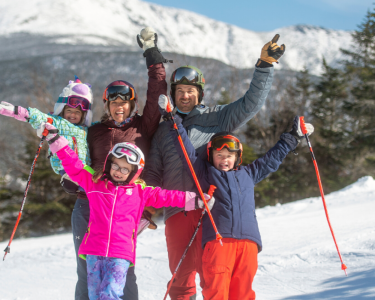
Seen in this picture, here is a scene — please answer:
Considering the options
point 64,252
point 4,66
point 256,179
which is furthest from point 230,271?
point 4,66

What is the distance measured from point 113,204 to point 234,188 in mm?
905

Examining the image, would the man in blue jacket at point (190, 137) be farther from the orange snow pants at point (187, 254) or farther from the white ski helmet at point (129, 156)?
the white ski helmet at point (129, 156)

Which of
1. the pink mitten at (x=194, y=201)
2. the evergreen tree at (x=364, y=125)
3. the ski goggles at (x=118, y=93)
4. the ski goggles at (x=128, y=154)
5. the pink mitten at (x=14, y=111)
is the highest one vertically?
the evergreen tree at (x=364, y=125)

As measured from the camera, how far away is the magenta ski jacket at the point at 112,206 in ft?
7.52

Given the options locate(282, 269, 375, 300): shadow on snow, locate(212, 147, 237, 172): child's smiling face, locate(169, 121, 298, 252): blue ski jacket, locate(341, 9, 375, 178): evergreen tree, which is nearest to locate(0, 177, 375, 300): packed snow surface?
locate(282, 269, 375, 300): shadow on snow

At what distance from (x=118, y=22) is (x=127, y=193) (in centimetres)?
10877

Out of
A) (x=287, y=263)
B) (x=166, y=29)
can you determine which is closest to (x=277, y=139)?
(x=287, y=263)

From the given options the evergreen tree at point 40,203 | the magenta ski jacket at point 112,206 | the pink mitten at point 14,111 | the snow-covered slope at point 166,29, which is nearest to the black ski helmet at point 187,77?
the magenta ski jacket at point 112,206

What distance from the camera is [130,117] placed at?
2879 millimetres

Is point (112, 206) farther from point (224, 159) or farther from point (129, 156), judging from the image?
point (224, 159)

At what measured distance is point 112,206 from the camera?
239 cm

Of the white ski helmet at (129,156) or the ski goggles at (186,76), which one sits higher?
the ski goggles at (186,76)

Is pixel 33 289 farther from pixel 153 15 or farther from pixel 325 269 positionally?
pixel 153 15

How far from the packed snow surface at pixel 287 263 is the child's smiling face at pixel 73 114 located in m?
2.04
